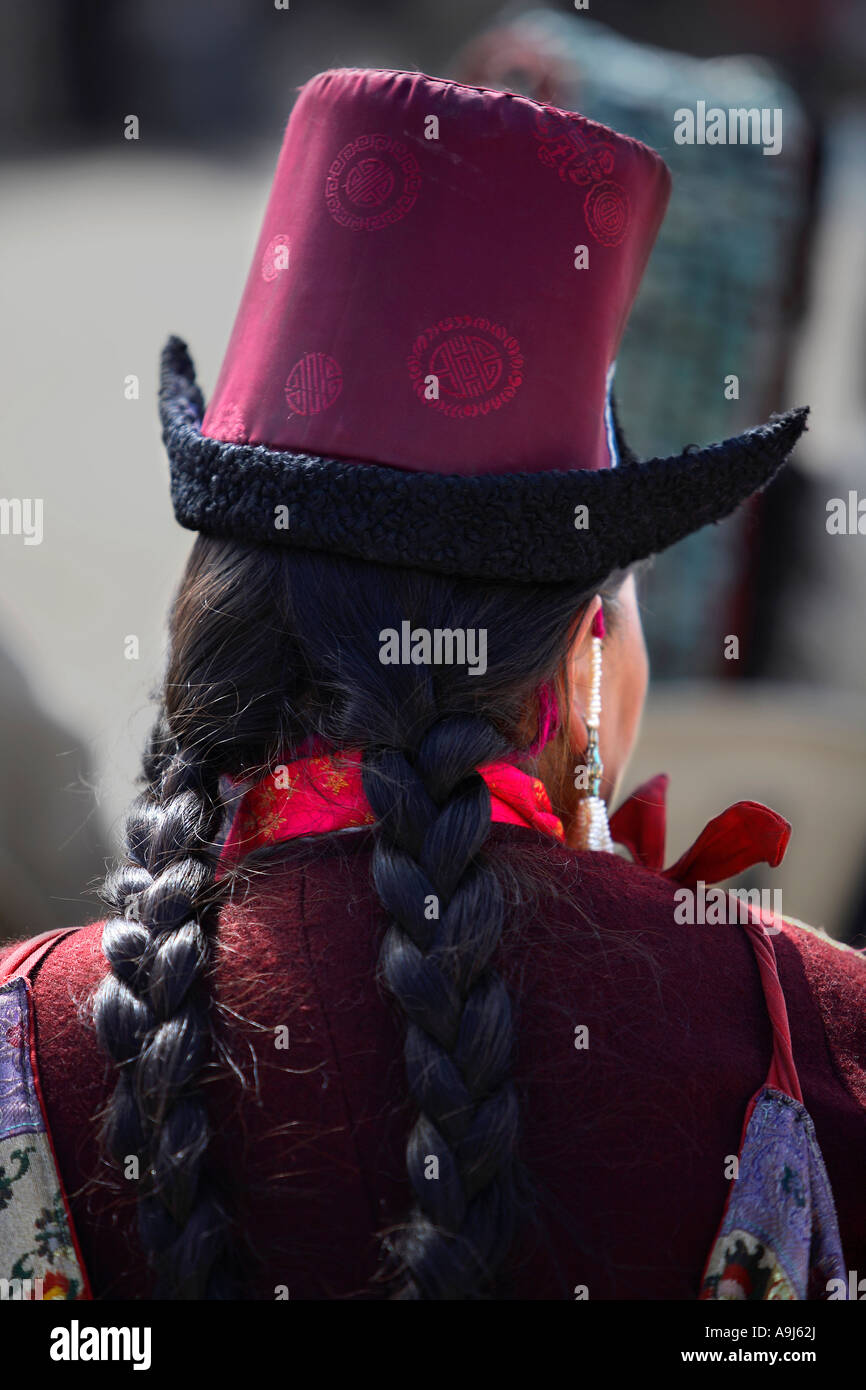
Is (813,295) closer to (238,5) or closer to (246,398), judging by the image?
(246,398)

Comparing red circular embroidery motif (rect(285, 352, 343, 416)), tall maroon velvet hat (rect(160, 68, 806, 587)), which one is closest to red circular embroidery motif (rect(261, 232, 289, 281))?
tall maroon velvet hat (rect(160, 68, 806, 587))

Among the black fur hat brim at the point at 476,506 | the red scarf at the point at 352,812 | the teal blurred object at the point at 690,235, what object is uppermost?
the teal blurred object at the point at 690,235

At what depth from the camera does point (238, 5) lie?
5.22 m

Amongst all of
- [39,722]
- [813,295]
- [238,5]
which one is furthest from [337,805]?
[238,5]

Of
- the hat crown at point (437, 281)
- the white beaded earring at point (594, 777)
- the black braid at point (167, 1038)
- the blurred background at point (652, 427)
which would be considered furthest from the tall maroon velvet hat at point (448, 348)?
the blurred background at point (652, 427)

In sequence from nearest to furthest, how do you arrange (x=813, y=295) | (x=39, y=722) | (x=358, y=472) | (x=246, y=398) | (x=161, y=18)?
1. (x=358, y=472)
2. (x=246, y=398)
3. (x=39, y=722)
4. (x=813, y=295)
5. (x=161, y=18)

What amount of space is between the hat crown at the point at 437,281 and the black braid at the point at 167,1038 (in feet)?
1.30

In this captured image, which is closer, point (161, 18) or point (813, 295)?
point (813, 295)

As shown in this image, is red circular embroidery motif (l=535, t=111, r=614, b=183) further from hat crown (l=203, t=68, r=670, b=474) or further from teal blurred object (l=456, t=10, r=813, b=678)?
teal blurred object (l=456, t=10, r=813, b=678)

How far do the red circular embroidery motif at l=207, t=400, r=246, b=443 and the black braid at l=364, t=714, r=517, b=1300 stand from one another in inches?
13.9

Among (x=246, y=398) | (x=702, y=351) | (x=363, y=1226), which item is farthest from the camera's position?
(x=702, y=351)

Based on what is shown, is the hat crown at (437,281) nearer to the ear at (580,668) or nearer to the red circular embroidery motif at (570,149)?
the red circular embroidery motif at (570,149)

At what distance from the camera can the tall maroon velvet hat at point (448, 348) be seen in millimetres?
1012

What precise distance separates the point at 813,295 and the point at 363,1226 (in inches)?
123
